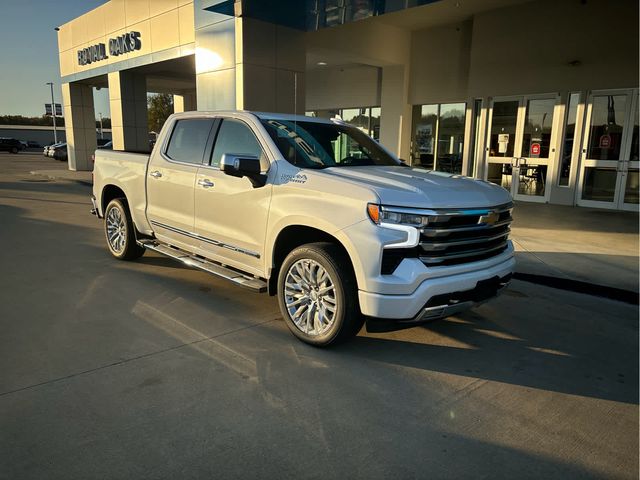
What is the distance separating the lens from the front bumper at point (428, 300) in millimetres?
3672

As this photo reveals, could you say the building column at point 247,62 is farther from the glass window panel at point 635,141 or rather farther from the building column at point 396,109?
the glass window panel at point 635,141

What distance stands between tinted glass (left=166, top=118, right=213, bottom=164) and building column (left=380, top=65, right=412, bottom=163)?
13.2 meters

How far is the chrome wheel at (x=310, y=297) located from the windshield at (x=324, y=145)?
101 cm

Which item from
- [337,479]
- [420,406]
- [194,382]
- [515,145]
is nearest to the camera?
[337,479]

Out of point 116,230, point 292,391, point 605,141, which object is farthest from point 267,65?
point 292,391

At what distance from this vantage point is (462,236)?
3.97m

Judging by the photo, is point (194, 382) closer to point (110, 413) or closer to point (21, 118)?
point (110, 413)

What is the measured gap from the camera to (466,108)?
52.4ft

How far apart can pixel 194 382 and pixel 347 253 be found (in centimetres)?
155

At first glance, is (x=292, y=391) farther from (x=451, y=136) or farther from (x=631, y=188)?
(x=451, y=136)

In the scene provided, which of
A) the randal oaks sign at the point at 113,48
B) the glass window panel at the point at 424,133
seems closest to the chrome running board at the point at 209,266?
the glass window panel at the point at 424,133

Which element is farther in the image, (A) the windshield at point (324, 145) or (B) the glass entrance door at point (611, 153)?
(B) the glass entrance door at point (611, 153)

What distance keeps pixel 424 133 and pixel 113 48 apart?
41.4ft

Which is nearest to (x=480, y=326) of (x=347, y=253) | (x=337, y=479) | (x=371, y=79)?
(x=347, y=253)
